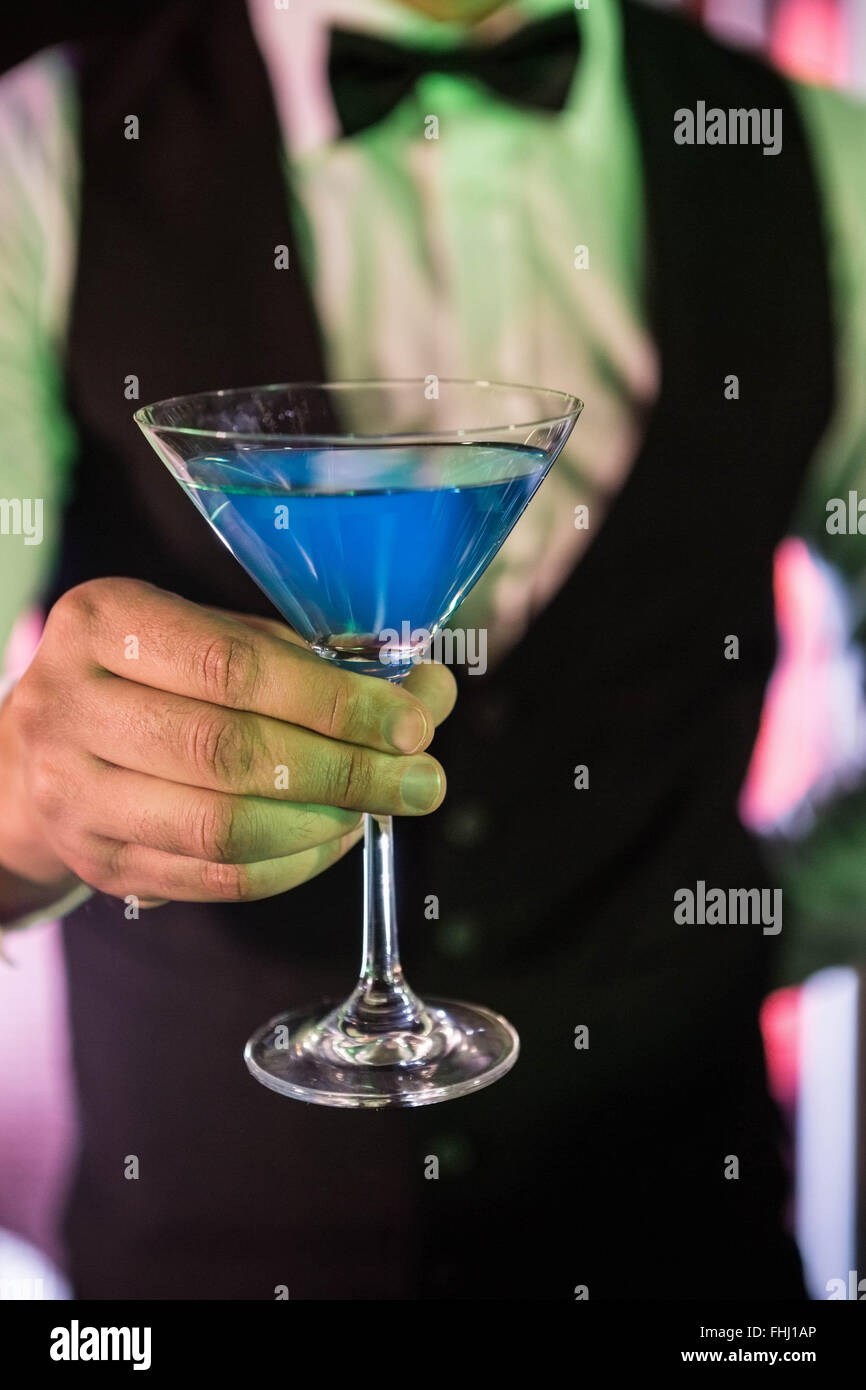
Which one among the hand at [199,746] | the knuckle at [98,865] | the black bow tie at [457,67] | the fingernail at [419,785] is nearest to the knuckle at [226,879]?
the hand at [199,746]

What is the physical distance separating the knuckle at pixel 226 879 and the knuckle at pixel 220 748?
13cm

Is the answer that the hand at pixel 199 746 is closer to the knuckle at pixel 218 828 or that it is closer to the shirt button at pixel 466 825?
the knuckle at pixel 218 828

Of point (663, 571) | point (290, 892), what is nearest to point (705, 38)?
point (663, 571)

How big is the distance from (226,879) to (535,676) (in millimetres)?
534

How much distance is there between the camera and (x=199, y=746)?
112 cm

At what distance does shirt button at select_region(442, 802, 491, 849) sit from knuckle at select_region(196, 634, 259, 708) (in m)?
0.56

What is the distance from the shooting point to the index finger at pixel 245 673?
1.07 meters

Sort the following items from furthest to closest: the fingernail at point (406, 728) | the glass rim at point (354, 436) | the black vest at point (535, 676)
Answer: the black vest at point (535, 676) → the fingernail at point (406, 728) → the glass rim at point (354, 436)

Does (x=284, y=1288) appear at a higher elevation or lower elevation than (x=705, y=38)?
lower

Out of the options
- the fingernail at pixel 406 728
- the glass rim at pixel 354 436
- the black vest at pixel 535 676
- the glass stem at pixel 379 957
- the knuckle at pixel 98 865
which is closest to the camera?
the glass rim at pixel 354 436

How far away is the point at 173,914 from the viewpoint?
161 cm

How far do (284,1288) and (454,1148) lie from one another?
0.25 meters

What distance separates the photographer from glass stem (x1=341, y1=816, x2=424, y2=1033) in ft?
3.88

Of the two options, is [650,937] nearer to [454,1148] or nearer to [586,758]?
[586,758]
